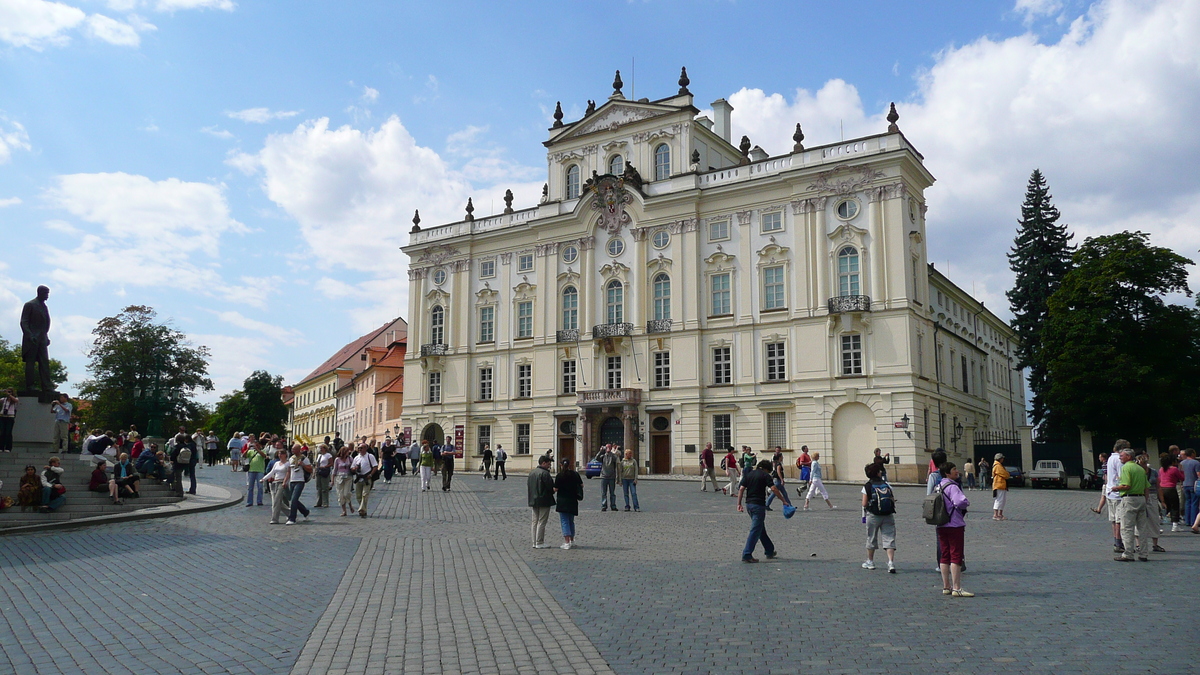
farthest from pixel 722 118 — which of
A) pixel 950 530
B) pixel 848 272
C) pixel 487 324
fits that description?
pixel 950 530

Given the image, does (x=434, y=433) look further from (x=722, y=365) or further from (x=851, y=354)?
(x=851, y=354)

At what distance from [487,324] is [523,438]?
317 inches

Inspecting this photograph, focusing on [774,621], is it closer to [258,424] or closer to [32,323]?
[32,323]

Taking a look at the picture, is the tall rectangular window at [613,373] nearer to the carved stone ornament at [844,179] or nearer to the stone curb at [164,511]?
the carved stone ornament at [844,179]

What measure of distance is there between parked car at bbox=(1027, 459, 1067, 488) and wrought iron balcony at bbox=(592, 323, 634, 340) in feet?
71.9

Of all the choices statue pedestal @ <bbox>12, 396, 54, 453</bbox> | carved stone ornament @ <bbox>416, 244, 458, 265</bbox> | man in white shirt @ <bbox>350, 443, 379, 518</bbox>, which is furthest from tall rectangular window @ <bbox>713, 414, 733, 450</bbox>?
statue pedestal @ <bbox>12, 396, 54, 453</bbox>

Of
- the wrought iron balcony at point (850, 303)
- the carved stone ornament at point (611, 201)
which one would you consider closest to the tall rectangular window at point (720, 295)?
the wrought iron balcony at point (850, 303)

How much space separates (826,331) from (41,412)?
1356 inches

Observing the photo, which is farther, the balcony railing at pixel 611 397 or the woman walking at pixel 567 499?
the balcony railing at pixel 611 397

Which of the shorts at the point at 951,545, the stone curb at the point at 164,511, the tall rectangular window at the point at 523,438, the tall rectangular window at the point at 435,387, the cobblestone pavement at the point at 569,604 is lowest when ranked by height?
the cobblestone pavement at the point at 569,604

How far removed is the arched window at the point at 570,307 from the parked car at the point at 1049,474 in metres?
26.0

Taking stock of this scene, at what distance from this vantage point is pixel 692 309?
50.5m

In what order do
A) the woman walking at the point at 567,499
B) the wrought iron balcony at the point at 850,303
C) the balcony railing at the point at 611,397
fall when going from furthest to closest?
the balcony railing at the point at 611,397
the wrought iron balcony at the point at 850,303
the woman walking at the point at 567,499

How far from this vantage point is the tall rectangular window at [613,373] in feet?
173
